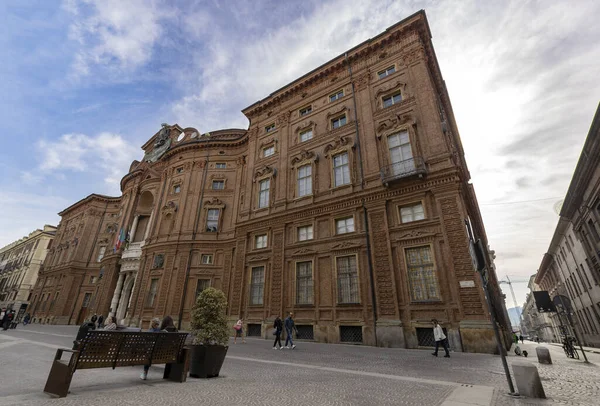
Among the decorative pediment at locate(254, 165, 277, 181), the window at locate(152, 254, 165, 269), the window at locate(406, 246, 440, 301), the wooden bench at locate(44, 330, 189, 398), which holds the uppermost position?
the decorative pediment at locate(254, 165, 277, 181)

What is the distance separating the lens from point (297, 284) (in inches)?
743

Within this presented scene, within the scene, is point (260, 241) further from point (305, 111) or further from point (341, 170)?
point (305, 111)

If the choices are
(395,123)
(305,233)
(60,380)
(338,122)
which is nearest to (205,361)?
(60,380)

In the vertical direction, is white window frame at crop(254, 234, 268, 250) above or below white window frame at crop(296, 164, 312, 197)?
below

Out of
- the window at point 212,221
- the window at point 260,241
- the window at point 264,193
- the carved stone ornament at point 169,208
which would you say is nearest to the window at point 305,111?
the window at point 264,193

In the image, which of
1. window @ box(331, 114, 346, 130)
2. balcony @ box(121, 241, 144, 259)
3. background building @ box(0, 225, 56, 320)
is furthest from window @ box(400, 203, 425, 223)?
background building @ box(0, 225, 56, 320)

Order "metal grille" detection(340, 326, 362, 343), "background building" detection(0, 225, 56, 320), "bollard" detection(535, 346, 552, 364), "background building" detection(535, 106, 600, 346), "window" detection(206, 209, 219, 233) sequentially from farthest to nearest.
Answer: "background building" detection(0, 225, 56, 320) < "window" detection(206, 209, 219, 233) < "background building" detection(535, 106, 600, 346) < "metal grille" detection(340, 326, 362, 343) < "bollard" detection(535, 346, 552, 364)

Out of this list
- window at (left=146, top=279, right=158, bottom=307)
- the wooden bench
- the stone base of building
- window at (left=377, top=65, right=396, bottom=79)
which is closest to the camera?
the wooden bench

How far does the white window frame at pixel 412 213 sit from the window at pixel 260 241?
1074cm

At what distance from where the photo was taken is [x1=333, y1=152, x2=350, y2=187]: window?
1986 centimetres

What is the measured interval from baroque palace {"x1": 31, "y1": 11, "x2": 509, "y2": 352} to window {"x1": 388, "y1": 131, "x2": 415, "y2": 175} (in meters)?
0.13

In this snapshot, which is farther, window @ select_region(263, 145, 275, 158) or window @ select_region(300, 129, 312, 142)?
window @ select_region(263, 145, 275, 158)

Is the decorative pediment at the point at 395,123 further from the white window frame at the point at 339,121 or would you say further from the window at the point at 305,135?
the window at the point at 305,135

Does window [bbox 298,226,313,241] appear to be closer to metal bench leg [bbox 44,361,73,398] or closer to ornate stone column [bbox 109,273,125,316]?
metal bench leg [bbox 44,361,73,398]
